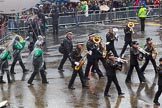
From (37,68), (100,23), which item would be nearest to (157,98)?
(37,68)

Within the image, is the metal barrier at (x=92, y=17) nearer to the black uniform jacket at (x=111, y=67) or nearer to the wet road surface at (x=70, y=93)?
the wet road surface at (x=70, y=93)

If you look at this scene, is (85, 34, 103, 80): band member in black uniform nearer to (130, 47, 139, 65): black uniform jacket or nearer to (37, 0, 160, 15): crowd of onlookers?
(130, 47, 139, 65): black uniform jacket

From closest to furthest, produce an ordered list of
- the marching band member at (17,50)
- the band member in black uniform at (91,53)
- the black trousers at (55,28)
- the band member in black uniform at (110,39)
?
1. the band member in black uniform at (91,53)
2. the marching band member at (17,50)
3. the band member in black uniform at (110,39)
4. the black trousers at (55,28)

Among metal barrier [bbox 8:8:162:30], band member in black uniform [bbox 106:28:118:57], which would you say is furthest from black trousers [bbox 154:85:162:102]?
metal barrier [bbox 8:8:162:30]

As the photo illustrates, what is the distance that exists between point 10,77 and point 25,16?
39.4 feet

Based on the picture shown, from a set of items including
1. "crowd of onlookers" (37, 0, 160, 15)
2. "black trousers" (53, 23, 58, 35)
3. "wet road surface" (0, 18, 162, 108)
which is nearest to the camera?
"wet road surface" (0, 18, 162, 108)

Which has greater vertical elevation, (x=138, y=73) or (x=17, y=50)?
(x=17, y=50)

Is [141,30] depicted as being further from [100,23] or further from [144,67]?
[144,67]

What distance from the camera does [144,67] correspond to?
1911cm

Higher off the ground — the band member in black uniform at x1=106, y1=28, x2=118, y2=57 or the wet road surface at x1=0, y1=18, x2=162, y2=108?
the band member in black uniform at x1=106, y1=28, x2=118, y2=57

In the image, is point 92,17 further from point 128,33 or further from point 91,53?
point 91,53

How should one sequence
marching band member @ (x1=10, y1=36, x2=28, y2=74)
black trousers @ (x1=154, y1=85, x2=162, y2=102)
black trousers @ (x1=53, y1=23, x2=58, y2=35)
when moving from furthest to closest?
black trousers @ (x1=53, y1=23, x2=58, y2=35) → marching band member @ (x1=10, y1=36, x2=28, y2=74) → black trousers @ (x1=154, y1=85, x2=162, y2=102)

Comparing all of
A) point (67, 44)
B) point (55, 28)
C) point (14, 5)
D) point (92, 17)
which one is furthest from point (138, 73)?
point (92, 17)

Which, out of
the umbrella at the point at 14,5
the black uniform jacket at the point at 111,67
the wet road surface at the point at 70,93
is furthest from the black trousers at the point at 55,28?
the black uniform jacket at the point at 111,67
